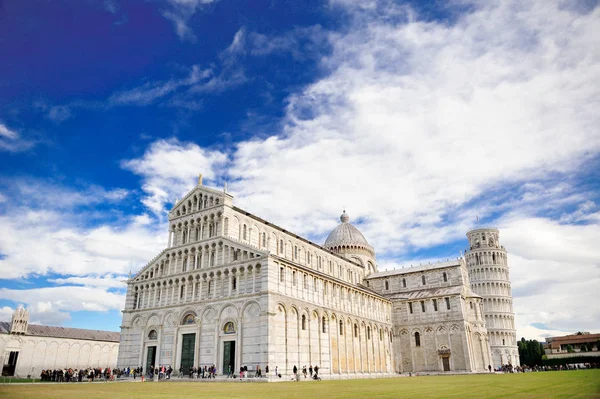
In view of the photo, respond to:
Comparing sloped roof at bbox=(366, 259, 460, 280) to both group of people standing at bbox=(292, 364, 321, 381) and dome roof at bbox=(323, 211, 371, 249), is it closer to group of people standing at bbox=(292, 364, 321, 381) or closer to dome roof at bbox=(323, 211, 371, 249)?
dome roof at bbox=(323, 211, 371, 249)

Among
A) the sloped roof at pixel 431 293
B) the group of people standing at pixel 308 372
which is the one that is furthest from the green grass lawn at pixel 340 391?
the sloped roof at pixel 431 293

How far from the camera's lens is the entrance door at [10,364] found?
69.7m

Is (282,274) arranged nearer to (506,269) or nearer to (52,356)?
(52,356)

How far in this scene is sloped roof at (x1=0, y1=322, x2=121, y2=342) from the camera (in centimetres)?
7594

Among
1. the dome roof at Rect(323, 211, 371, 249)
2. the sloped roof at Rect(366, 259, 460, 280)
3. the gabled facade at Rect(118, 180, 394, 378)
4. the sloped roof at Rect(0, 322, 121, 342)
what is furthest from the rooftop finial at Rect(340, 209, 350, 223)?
the sloped roof at Rect(0, 322, 121, 342)

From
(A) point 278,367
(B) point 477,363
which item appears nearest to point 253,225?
(A) point 278,367

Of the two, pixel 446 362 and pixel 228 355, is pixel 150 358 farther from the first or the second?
pixel 446 362

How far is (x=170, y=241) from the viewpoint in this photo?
51.9 m

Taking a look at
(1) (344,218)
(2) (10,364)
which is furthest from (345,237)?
(2) (10,364)

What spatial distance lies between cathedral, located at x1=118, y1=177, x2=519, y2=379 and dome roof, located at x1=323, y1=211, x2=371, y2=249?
6.31 meters

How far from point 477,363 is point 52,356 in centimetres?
7520

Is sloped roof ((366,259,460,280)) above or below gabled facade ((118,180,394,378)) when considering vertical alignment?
above

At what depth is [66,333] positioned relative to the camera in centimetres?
8331

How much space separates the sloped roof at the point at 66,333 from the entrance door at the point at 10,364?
3.95 metres
